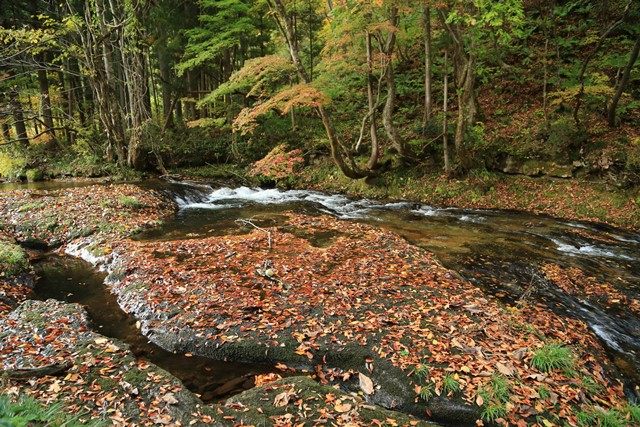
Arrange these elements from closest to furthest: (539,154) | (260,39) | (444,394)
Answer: (444,394)
(539,154)
(260,39)

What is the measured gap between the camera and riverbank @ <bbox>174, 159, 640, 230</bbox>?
41.1ft

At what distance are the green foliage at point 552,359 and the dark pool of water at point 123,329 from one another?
11.7 ft

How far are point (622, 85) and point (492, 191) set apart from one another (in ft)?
16.8

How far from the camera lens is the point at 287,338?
19.2 feet

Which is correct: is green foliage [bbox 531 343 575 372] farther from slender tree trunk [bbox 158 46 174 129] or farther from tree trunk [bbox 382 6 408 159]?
slender tree trunk [bbox 158 46 174 129]

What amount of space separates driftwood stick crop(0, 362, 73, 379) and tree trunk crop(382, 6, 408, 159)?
11468 millimetres

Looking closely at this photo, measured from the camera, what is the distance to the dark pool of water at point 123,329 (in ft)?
17.3

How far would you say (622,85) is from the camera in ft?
42.6

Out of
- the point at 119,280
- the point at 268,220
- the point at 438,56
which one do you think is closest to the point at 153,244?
the point at 119,280

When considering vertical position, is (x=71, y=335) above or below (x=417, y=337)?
above

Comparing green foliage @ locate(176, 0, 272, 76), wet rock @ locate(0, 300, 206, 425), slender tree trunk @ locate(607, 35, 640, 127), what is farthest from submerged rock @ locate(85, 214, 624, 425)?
green foliage @ locate(176, 0, 272, 76)

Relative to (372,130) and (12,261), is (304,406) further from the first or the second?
(372,130)

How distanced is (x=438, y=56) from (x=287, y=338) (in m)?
20.3

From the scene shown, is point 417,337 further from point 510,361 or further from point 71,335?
point 71,335
